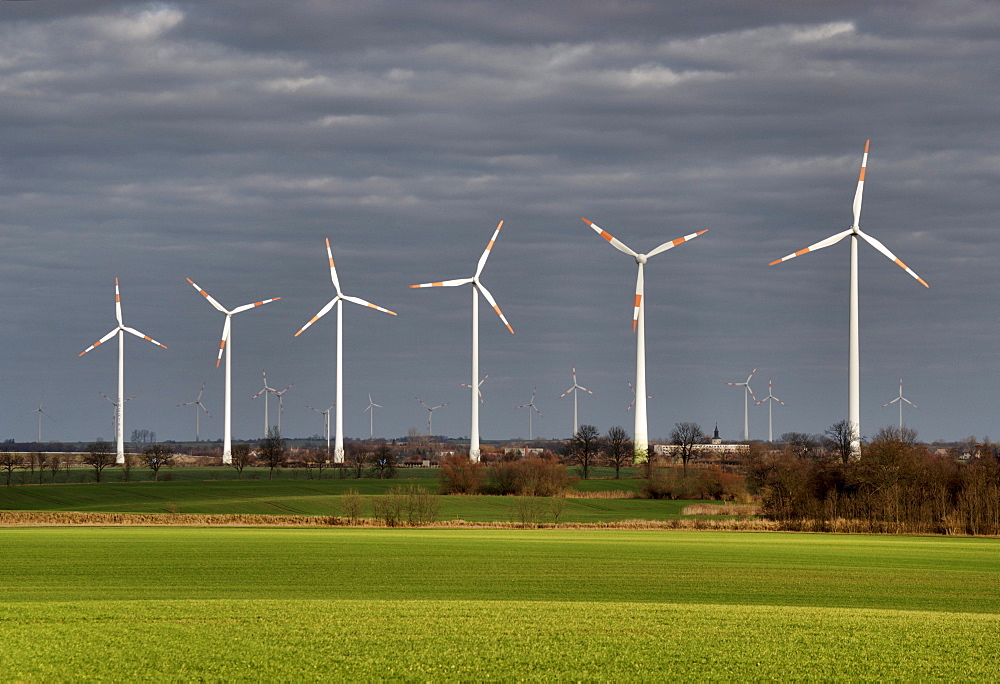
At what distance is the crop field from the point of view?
16.5 m

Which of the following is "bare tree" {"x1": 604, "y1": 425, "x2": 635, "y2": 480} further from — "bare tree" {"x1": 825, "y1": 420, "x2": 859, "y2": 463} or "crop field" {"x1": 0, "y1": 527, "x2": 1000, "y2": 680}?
"crop field" {"x1": 0, "y1": 527, "x2": 1000, "y2": 680}

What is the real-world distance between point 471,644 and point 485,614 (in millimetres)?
4210

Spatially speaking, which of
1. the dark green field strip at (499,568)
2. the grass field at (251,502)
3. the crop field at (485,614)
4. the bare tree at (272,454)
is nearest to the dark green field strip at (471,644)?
the crop field at (485,614)

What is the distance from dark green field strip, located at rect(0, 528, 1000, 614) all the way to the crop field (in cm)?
16

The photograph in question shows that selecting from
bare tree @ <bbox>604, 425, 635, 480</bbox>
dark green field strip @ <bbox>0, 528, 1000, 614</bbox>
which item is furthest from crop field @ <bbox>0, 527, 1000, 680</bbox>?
bare tree @ <bbox>604, 425, 635, 480</bbox>

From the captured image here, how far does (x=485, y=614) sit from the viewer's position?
72.9 ft

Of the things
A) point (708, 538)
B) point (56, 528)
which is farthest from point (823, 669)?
point (56, 528)

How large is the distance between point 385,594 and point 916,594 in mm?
16309

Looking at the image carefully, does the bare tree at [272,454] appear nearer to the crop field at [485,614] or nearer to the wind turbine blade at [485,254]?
the wind turbine blade at [485,254]

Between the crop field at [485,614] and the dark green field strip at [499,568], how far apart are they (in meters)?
0.16

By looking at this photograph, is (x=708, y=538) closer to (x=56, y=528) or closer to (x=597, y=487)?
(x=56, y=528)

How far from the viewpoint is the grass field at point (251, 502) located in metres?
86.4

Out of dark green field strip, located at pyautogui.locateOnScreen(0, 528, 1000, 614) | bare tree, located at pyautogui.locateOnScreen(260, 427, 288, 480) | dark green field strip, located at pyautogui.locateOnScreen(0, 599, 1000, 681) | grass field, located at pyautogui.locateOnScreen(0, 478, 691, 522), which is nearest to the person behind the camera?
dark green field strip, located at pyautogui.locateOnScreen(0, 599, 1000, 681)

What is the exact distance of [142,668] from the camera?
52.2 feet
